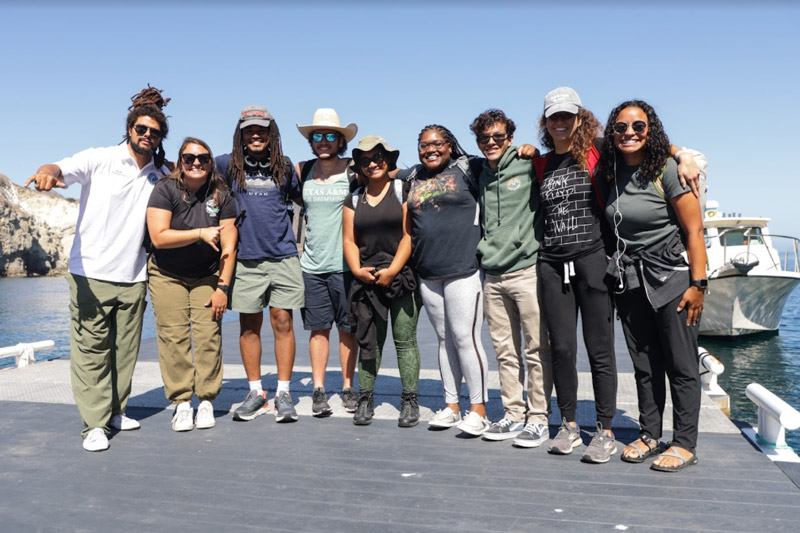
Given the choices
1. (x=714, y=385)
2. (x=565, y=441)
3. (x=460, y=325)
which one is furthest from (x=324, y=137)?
(x=714, y=385)

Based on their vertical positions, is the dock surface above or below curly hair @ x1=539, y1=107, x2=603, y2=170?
below

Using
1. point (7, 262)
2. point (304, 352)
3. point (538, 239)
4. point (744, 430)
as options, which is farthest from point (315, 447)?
point (7, 262)

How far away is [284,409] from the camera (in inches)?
163

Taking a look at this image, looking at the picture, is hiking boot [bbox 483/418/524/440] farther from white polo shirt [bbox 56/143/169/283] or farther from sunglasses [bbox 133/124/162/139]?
sunglasses [bbox 133/124/162/139]

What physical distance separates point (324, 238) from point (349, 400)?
44.5 inches

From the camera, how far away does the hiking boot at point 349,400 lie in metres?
4.36

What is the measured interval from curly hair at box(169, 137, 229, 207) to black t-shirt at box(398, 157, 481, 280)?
1.26 metres

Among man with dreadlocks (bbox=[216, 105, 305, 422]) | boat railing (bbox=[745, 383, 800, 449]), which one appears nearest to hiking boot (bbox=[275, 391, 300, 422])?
man with dreadlocks (bbox=[216, 105, 305, 422])

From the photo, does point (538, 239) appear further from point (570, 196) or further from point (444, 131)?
point (444, 131)

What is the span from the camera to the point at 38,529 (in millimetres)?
2594

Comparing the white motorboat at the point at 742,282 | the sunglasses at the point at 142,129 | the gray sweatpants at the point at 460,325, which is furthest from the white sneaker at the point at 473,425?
the white motorboat at the point at 742,282

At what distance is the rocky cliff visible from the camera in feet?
227

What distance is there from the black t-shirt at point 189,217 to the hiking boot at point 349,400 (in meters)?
1.25

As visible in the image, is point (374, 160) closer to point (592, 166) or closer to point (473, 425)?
point (592, 166)
